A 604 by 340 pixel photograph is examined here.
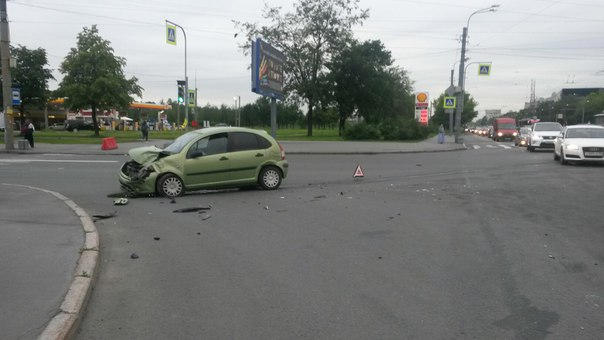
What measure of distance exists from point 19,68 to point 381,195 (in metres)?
48.8

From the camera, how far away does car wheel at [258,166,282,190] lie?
1184 cm

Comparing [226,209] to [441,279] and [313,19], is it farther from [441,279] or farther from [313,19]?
[313,19]

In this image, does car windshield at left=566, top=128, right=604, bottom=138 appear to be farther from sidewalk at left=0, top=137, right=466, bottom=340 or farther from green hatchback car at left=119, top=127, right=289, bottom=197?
sidewalk at left=0, top=137, right=466, bottom=340

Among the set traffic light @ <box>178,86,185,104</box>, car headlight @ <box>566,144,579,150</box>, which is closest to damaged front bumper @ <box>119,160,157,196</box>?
car headlight @ <box>566,144,579,150</box>

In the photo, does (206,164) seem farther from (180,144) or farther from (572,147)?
(572,147)

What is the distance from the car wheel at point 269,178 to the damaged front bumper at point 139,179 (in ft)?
Result: 8.41

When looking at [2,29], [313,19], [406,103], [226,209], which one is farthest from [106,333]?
[406,103]

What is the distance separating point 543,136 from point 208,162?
22078 millimetres

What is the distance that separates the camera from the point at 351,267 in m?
5.52

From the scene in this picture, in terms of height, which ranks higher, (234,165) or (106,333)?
(234,165)

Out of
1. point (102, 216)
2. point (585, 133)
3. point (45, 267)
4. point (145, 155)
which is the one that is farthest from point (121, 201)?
point (585, 133)

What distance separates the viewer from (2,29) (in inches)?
935

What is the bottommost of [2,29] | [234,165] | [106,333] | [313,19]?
[106,333]

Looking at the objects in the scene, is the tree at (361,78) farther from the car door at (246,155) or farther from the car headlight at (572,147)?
the car door at (246,155)
